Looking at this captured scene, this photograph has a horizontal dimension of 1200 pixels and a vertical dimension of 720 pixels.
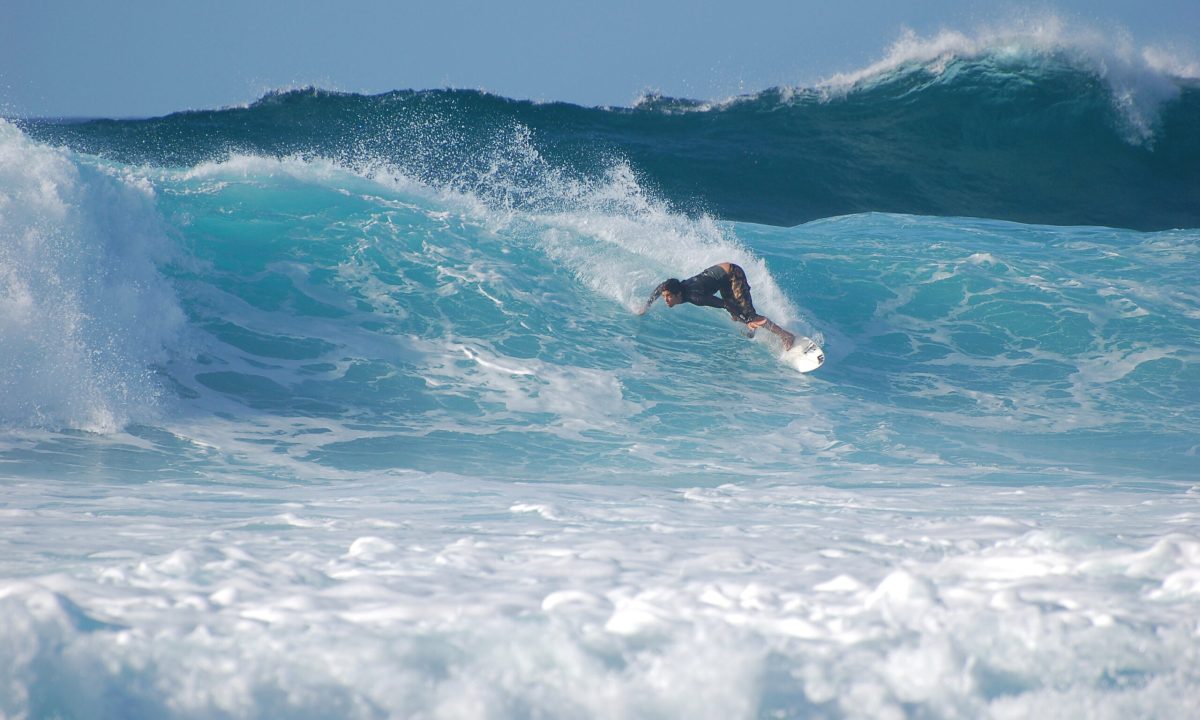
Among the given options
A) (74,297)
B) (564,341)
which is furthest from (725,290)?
(74,297)

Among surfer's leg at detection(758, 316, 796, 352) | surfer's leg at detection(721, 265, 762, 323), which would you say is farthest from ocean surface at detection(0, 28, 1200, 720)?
surfer's leg at detection(721, 265, 762, 323)

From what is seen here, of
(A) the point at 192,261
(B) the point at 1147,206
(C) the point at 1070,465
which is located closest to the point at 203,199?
(A) the point at 192,261

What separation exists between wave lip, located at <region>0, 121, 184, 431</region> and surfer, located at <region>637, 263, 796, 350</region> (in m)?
4.51

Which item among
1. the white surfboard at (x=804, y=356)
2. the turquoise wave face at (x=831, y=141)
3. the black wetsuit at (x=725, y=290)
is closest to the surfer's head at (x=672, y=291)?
the black wetsuit at (x=725, y=290)

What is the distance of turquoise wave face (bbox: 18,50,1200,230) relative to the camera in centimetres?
1745

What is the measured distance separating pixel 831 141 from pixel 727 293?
12.4 metres

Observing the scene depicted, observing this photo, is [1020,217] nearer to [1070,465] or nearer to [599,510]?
[1070,465]

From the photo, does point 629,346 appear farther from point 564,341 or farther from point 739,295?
point 739,295

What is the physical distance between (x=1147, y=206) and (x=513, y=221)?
1437cm

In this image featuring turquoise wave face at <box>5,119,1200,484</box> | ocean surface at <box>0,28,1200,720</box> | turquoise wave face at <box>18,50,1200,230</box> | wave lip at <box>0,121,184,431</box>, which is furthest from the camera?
turquoise wave face at <box>18,50,1200,230</box>

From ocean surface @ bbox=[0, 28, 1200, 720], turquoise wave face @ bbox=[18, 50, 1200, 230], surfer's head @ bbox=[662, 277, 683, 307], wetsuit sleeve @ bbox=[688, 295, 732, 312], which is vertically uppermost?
turquoise wave face @ bbox=[18, 50, 1200, 230]

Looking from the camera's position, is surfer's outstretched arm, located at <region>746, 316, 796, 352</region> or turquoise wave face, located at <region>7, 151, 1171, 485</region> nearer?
turquoise wave face, located at <region>7, 151, 1171, 485</region>

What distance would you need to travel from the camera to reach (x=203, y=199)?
32.0ft

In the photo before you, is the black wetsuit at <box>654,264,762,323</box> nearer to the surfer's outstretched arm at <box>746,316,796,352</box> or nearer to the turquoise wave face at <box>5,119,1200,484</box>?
the surfer's outstretched arm at <box>746,316,796,352</box>
